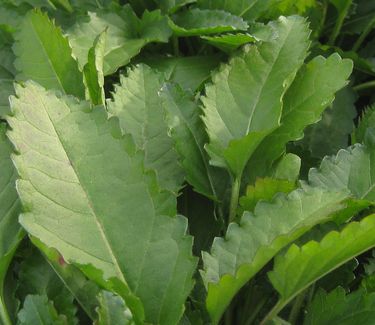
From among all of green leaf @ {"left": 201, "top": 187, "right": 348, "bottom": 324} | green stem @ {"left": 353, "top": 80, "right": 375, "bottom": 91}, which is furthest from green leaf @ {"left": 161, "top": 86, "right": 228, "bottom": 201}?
green stem @ {"left": 353, "top": 80, "right": 375, "bottom": 91}

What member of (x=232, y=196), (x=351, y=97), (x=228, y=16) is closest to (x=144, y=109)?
(x=232, y=196)

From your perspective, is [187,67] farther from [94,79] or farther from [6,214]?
[6,214]

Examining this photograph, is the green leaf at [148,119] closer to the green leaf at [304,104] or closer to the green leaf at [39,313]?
the green leaf at [304,104]

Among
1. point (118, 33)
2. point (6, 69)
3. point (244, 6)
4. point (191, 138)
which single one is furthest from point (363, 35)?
point (6, 69)

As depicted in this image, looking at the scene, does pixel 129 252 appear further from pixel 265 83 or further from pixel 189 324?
pixel 265 83

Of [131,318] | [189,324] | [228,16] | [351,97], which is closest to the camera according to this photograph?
[131,318]

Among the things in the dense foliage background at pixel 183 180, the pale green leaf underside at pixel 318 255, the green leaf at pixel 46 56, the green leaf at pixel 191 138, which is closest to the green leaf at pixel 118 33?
the dense foliage background at pixel 183 180

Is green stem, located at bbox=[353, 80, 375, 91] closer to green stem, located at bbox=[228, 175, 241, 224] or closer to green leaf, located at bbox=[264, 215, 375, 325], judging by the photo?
green stem, located at bbox=[228, 175, 241, 224]
